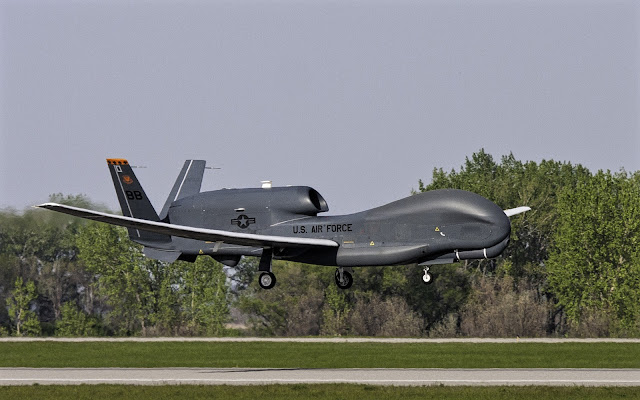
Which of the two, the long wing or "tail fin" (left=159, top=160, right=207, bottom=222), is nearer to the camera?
the long wing

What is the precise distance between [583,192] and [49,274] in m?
A: 48.1

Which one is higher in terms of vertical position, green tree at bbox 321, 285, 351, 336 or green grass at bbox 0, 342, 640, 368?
green tree at bbox 321, 285, 351, 336

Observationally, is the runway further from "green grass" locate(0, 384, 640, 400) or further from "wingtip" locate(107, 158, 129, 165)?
"wingtip" locate(107, 158, 129, 165)

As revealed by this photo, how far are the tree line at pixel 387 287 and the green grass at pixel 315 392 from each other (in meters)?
47.6

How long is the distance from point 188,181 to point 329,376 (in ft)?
50.0

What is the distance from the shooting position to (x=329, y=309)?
9488 cm

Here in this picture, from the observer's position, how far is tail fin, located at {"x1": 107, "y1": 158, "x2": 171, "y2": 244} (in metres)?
51.1

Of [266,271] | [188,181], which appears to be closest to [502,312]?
[188,181]

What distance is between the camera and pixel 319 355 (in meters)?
54.1

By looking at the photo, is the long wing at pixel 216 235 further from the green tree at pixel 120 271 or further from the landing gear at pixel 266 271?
the green tree at pixel 120 271

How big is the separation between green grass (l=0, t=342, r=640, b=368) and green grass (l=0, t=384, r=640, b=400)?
1140cm

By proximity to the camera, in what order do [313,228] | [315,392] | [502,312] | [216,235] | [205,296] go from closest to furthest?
[315,392], [216,235], [313,228], [502,312], [205,296]

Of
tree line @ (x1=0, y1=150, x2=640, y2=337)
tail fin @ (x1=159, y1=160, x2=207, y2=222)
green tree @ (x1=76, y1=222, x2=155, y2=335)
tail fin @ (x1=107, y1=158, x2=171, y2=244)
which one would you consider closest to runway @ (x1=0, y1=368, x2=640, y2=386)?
tail fin @ (x1=107, y1=158, x2=171, y2=244)

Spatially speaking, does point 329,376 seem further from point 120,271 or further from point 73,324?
point 73,324
